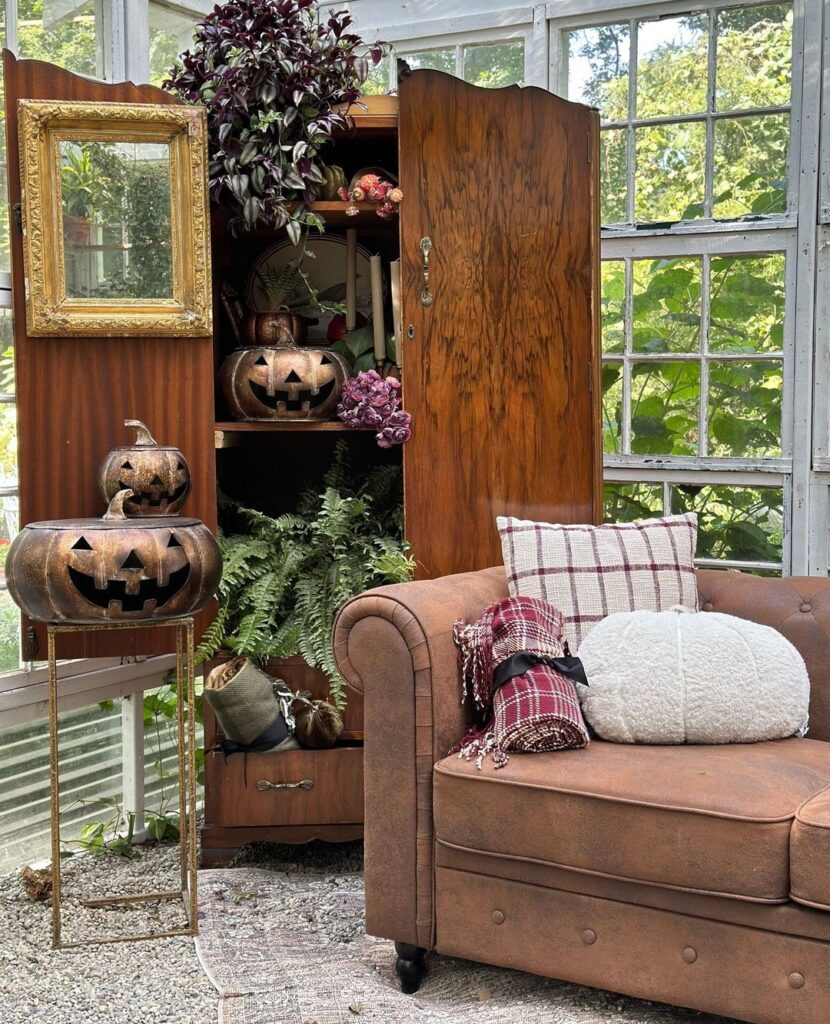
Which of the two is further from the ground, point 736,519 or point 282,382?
point 282,382

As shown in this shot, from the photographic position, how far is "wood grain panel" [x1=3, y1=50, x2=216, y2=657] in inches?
110

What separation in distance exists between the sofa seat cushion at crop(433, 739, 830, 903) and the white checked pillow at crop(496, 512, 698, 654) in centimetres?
43

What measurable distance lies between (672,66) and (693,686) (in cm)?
226

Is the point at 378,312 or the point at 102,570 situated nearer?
the point at 102,570

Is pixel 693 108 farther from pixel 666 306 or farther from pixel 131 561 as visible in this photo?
pixel 131 561

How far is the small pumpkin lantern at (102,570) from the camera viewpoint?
7.80ft

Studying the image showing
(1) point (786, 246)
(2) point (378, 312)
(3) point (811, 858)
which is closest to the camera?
(3) point (811, 858)

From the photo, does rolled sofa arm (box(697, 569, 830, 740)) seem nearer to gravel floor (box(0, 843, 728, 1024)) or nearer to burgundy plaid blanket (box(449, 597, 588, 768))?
burgundy plaid blanket (box(449, 597, 588, 768))

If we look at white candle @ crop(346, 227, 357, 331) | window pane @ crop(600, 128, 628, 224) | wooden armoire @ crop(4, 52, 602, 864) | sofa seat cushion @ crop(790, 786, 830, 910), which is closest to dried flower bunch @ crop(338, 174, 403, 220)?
wooden armoire @ crop(4, 52, 602, 864)

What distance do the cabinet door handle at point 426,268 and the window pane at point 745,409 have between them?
3.66 ft

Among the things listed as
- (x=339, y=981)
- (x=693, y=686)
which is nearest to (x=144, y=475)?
(x=339, y=981)

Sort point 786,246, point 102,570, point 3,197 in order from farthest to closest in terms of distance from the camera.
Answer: point 786,246, point 3,197, point 102,570

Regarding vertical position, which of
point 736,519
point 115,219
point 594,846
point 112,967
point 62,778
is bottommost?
point 112,967

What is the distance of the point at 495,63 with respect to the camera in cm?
386
